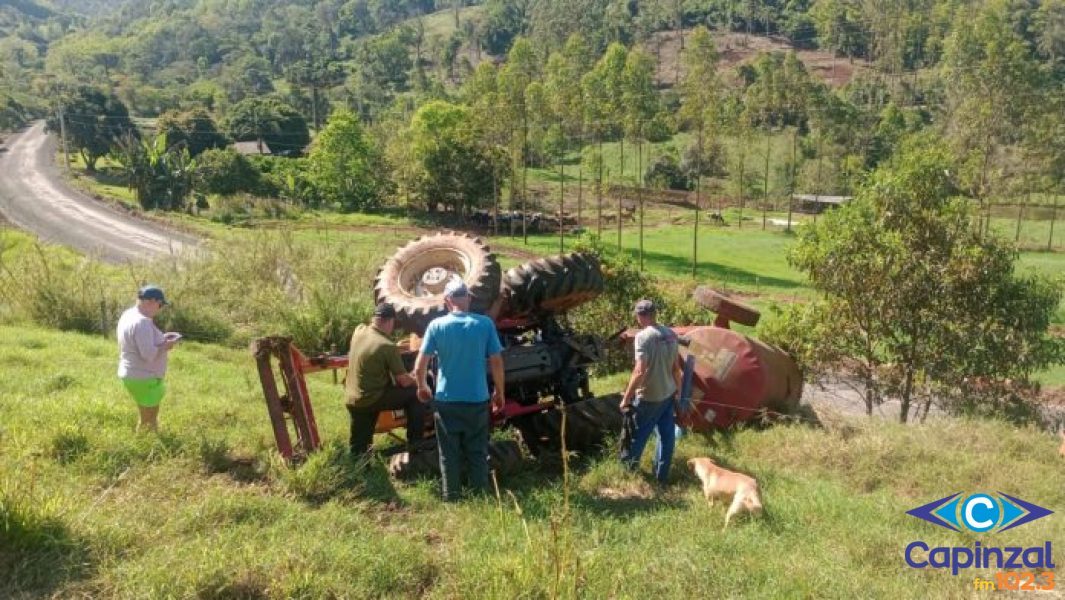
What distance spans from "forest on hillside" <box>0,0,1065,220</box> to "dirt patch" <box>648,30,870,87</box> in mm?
599

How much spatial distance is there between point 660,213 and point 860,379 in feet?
141

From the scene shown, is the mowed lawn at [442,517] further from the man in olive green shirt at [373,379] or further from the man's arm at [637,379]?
the man's arm at [637,379]

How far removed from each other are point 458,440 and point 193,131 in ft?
230

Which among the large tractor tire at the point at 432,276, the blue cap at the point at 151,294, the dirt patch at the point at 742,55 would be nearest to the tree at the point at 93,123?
the large tractor tire at the point at 432,276

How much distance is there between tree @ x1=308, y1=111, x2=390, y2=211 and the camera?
55.4m

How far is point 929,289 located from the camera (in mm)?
11242

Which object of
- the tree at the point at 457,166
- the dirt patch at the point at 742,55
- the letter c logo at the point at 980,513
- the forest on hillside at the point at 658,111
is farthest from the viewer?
the dirt patch at the point at 742,55

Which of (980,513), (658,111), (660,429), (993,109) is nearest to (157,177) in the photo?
(658,111)

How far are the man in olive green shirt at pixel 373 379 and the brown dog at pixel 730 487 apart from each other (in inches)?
97.5

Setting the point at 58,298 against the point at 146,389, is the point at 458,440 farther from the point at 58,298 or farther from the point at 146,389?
the point at 58,298

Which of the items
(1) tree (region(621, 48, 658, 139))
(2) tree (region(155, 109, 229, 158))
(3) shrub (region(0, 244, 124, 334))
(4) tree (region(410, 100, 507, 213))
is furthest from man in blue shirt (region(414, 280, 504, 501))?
(2) tree (region(155, 109, 229, 158))

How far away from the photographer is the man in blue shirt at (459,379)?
5914mm

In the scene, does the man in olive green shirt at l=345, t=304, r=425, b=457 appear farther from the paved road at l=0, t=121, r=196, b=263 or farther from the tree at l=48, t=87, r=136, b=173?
the tree at l=48, t=87, r=136, b=173

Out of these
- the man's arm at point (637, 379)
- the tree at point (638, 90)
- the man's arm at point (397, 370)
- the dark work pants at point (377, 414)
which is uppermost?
the tree at point (638, 90)
